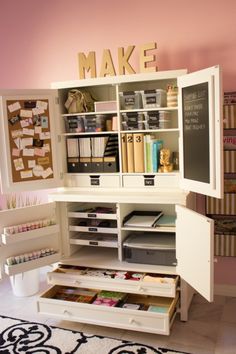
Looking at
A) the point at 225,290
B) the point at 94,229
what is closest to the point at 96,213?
the point at 94,229

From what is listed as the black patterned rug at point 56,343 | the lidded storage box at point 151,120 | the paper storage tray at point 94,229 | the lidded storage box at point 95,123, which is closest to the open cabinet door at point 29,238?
the paper storage tray at point 94,229

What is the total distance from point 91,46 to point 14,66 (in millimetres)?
804

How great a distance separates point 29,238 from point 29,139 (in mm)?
720

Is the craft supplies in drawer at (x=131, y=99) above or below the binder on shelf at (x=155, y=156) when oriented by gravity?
above

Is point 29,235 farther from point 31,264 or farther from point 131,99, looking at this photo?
point 131,99

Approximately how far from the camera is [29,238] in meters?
2.61

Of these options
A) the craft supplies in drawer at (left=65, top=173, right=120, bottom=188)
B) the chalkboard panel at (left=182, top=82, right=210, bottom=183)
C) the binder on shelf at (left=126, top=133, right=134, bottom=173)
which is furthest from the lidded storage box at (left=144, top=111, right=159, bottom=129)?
the craft supplies in drawer at (left=65, top=173, right=120, bottom=188)

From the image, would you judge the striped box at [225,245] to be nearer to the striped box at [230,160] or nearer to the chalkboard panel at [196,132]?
the striped box at [230,160]

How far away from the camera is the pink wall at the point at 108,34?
273 centimetres

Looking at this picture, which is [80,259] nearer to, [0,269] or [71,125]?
[0,269]

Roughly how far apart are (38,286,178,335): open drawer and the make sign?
1.66 meters

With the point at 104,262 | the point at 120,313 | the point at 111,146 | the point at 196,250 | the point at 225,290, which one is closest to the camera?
the point at 196,250

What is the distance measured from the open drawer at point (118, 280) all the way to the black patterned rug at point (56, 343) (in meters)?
0.32

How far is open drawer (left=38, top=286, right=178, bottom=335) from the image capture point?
2.26 m
